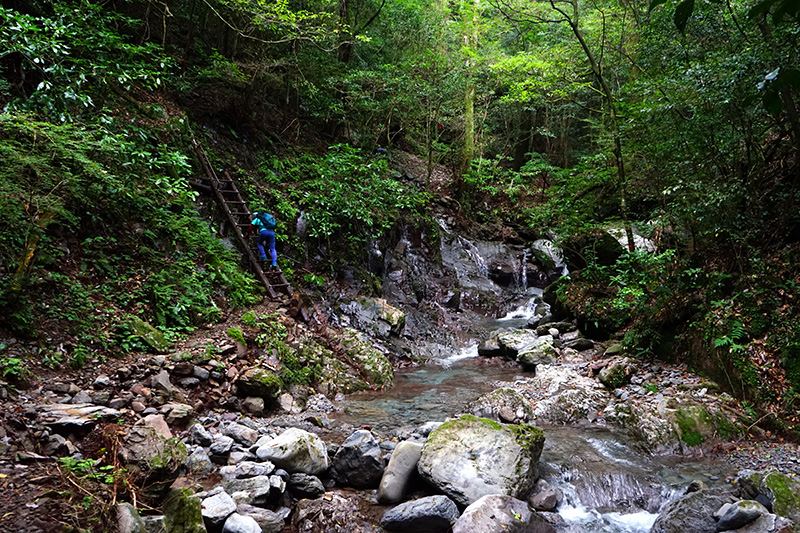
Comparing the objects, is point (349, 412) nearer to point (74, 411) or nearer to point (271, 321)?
point (271, 321)

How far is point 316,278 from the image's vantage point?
10.2 metres

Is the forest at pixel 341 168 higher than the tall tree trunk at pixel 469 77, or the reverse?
the tall tree trunk at pixel 469 77

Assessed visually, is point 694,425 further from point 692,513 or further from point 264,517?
point 264,517

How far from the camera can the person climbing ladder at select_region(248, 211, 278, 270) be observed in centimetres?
905

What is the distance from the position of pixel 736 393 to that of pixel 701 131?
3.99 metres

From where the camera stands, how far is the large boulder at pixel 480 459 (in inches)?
170

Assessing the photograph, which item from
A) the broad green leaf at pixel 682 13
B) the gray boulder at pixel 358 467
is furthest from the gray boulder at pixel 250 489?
the broad green leaf at pixel 682 13

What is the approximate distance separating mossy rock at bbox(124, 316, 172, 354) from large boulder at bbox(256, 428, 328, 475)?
218cm

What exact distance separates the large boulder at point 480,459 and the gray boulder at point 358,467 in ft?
1.63

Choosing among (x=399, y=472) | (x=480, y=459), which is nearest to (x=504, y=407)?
(x=480, y=459)

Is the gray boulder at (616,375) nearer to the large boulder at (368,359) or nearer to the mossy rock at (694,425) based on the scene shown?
the mossy rock at (694,425)

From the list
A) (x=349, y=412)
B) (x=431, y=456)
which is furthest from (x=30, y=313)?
(x=431, y=456)

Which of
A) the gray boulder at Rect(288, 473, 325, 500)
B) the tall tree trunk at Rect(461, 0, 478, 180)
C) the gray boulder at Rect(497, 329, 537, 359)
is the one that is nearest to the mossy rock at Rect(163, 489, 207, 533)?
the gray boulder at Rect(288, 473, 325, 500)

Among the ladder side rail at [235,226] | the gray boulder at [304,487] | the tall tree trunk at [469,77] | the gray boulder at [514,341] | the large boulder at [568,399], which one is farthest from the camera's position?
the tall tree trunk at [469,77]
